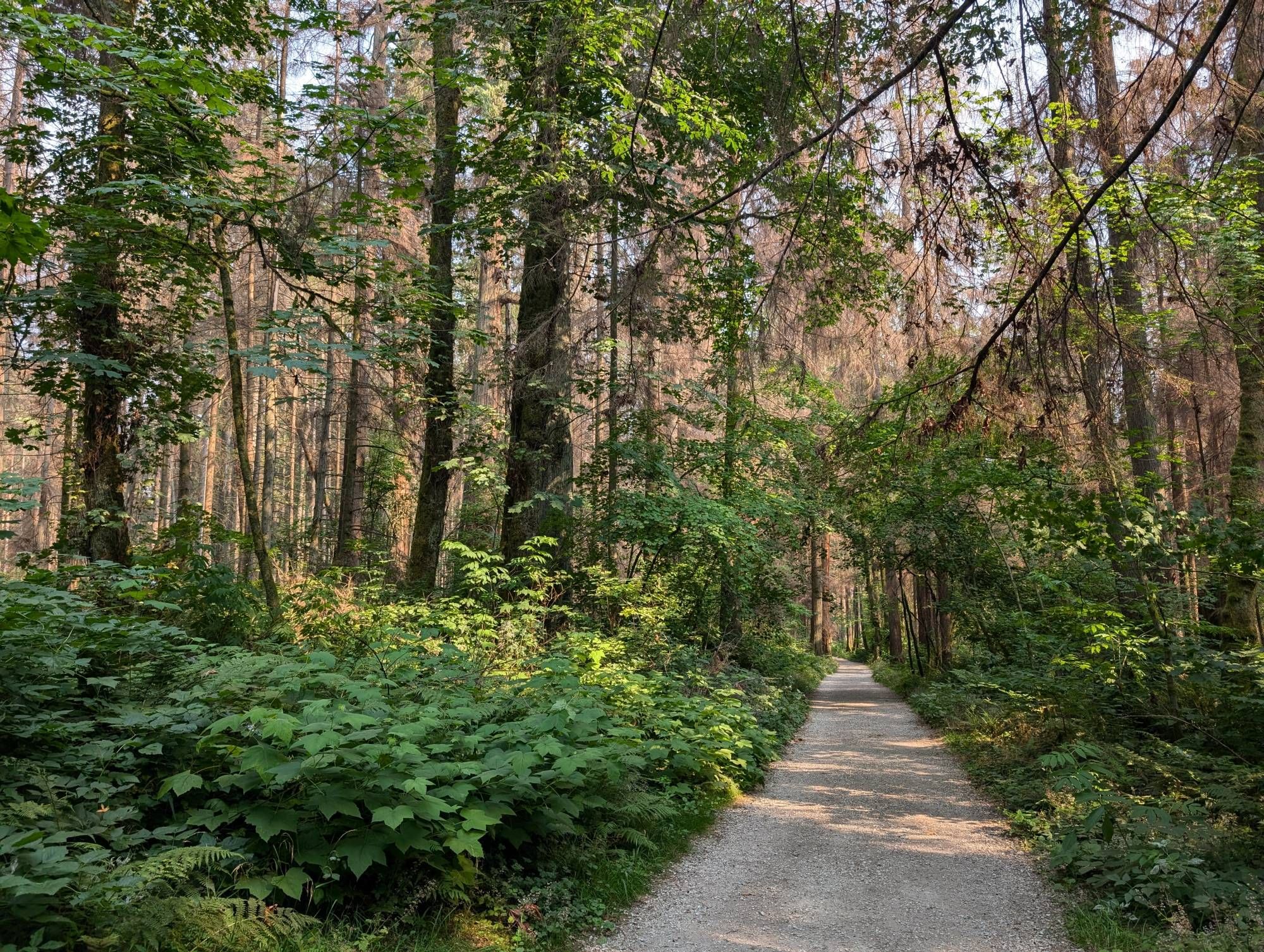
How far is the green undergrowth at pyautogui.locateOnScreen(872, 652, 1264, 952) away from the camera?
155 inches

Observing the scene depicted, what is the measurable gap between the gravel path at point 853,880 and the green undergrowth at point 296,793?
42 centimetres

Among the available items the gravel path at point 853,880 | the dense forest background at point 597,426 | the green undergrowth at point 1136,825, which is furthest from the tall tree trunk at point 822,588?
the gravel path at point 853,880

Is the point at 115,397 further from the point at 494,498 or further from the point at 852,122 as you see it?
the point at 494,498

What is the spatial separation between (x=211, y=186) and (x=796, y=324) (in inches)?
221

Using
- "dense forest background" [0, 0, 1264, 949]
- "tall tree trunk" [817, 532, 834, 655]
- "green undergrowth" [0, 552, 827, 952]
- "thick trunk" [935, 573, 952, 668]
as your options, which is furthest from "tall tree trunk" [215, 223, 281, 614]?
"tall tree trunk" [817, 532, 834, 655]

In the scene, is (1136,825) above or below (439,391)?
below

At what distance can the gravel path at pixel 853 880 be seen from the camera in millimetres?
4180

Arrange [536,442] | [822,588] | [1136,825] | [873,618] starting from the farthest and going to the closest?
[873,618]
[822,588]
[536,442]
[1136,825]

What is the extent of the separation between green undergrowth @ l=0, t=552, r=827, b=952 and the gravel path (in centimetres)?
42

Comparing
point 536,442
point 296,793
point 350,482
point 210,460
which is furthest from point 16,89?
point 210,460

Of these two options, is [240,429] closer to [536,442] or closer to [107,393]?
[107,393]

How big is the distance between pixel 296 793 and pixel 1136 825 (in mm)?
5380

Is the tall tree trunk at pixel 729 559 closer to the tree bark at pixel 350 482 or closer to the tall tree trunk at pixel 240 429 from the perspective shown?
the tall tree trunk at pixel 240 429

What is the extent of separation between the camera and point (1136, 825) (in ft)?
15.5
